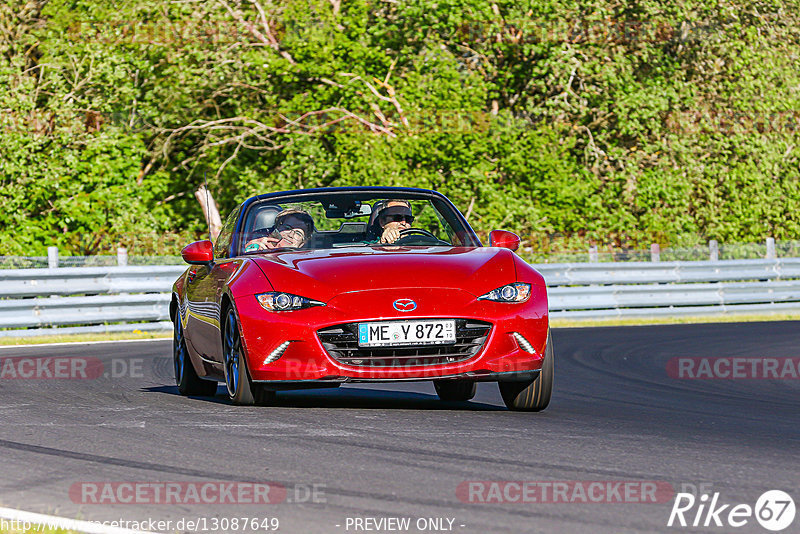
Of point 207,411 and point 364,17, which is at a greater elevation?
point 364,17

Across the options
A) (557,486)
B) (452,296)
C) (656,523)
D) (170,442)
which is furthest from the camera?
(452,296)

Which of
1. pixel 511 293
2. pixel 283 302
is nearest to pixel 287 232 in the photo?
pixel 283 302

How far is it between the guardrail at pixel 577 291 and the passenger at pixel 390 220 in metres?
11.1

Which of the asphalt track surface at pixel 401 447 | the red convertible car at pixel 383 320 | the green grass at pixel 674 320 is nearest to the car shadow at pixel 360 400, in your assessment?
the asphalt track surface at pixel 401 447

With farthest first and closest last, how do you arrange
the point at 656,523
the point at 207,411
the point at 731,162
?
the point at 731,162 < the point at 207,411 < the point at 656,523

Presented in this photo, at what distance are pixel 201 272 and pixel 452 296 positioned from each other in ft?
8.95

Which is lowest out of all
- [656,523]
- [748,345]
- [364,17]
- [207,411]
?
[748,345]

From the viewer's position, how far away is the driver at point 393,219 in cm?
967

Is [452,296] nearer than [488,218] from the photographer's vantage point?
Yes

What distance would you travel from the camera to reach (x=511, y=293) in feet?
27.9

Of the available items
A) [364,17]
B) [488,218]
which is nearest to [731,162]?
[488,218]

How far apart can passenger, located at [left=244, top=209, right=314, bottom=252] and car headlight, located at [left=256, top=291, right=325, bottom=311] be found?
44.4 inches

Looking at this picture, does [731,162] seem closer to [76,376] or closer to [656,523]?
[76,376]

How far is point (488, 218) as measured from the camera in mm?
30500
